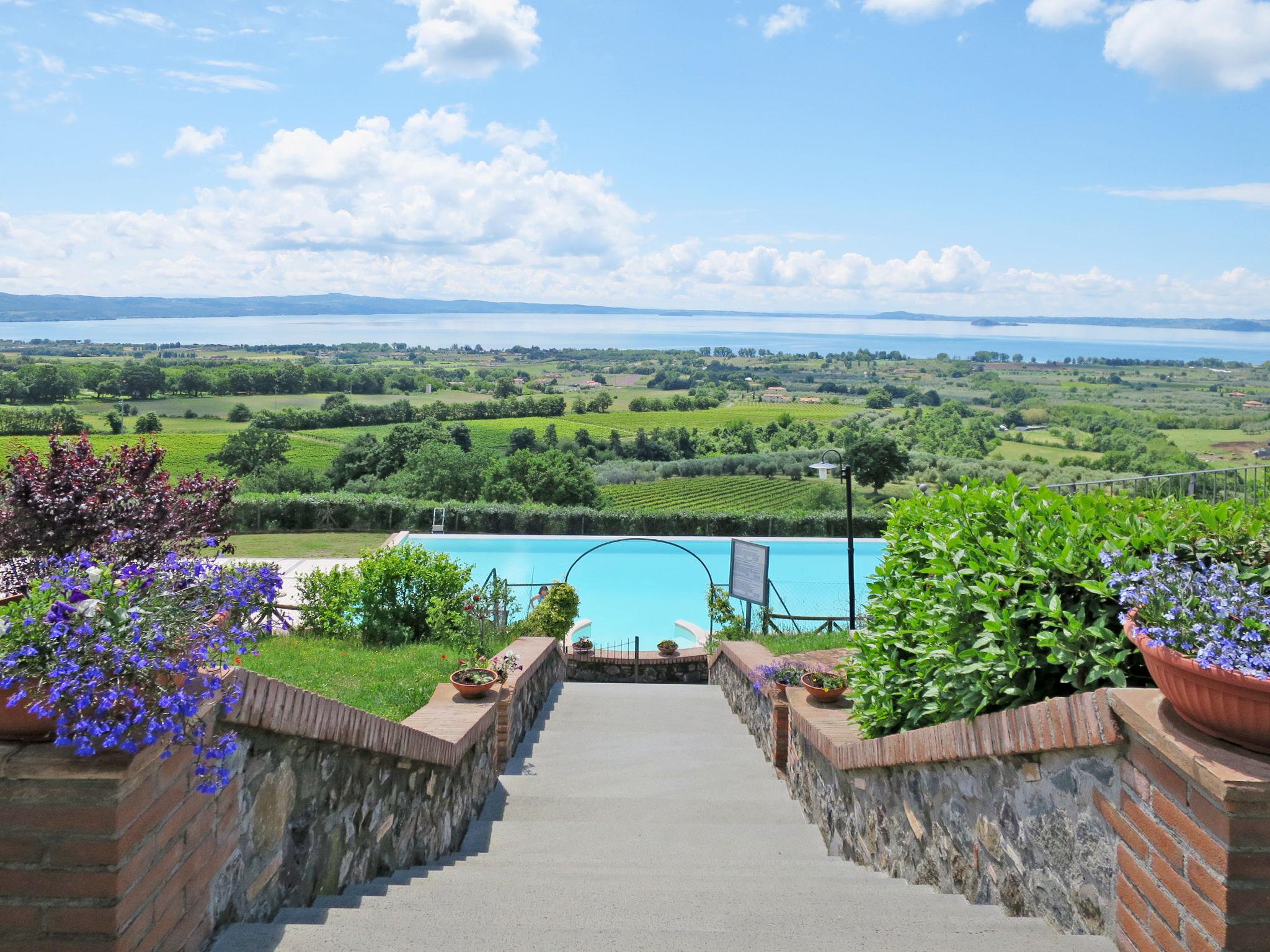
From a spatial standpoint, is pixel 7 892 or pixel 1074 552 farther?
pixel 1074 552

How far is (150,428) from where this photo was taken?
5184 centimetres

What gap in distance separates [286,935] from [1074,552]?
7.99ft

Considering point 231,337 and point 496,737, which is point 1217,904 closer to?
point 496,737

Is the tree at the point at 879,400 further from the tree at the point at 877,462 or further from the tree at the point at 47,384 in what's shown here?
the tree at the point at 47,384

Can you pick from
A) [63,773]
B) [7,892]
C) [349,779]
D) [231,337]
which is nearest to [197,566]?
[63,773]

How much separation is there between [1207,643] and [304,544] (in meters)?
23.0

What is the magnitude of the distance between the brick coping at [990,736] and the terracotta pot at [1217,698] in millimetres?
232

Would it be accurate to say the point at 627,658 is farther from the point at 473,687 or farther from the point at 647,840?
the point at 647,840

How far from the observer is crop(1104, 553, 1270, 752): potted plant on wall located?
174 cm

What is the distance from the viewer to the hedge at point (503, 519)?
24.7 meters

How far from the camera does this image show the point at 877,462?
1676 inches

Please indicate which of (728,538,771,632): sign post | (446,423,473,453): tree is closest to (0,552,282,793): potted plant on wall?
(728,538,771,632): sign post

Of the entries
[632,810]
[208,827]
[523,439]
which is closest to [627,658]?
[632,810]

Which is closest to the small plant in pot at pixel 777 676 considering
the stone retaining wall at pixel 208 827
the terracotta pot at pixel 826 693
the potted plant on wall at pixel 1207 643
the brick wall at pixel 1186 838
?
the terracotta pot at pixel 826 693
